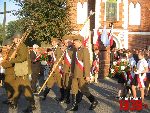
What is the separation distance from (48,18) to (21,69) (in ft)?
56.5

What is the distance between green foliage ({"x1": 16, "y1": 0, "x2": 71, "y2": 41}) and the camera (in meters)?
26.0

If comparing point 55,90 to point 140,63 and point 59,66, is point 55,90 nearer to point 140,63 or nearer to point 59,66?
point 59,66

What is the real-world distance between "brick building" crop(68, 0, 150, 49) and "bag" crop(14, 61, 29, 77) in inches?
944

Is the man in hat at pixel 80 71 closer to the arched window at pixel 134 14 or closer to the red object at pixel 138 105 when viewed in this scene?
the red object at pixel 138 105

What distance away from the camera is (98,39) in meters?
18.9

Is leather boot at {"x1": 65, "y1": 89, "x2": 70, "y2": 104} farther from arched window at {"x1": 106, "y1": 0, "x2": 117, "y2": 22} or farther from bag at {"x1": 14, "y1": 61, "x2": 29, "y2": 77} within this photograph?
arched window at {"x1": 106, "y1": 0, "x2": 117, "y2": 22}

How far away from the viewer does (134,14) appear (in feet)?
113

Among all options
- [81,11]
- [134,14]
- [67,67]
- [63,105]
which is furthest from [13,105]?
[134,14]

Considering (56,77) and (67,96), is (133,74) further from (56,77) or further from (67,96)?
(56,77)

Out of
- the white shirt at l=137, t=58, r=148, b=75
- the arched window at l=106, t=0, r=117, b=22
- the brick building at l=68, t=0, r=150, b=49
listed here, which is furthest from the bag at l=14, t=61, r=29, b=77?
the arched window at l=106, t=0, r=117, b=22

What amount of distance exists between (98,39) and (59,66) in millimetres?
7733

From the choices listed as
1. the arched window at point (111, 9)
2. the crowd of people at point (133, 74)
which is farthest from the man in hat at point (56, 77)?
the arched window at point (111, 9)

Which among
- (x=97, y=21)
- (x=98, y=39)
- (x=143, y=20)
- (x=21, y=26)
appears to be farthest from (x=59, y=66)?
(x=143, y=20)

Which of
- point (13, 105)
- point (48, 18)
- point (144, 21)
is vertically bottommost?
point (13, 105)
